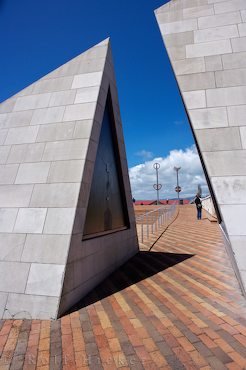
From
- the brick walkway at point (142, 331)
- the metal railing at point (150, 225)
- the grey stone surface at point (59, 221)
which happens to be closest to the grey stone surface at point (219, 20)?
the grey stone surface at point (59, 221)

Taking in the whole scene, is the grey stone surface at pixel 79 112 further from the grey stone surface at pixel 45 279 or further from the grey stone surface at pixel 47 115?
the grey stone surface at pixel 45 279

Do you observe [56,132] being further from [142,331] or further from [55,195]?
[142,331]

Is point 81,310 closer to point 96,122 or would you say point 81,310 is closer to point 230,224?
point 230,224

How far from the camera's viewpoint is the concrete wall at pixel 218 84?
469 cm

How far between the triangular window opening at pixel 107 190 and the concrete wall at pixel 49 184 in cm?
45

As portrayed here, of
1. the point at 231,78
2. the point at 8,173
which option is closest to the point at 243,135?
the point at 231,78

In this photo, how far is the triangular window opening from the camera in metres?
6.26

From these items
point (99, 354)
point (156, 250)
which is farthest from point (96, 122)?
point (156, 250)

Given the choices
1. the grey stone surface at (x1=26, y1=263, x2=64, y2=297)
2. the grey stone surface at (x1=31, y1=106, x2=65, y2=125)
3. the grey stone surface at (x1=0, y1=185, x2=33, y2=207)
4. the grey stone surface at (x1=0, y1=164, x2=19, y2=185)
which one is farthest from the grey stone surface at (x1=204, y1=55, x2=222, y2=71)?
the grey stone surface at (x1=26, y1=263, x2=64, y2=297)

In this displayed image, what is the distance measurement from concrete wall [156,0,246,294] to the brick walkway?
114 centimetres

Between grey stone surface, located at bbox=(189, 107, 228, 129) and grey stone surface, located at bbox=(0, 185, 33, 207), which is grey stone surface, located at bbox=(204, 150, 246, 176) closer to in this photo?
grey stone surface, located at bbox=(189, 107, 228, 129)

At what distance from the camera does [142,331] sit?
3791mm

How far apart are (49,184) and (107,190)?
7.47 feet

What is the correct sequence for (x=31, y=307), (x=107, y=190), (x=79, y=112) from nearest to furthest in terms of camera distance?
(x=31, y=307) < (x=79, y=112) < (x=107, y=190)
